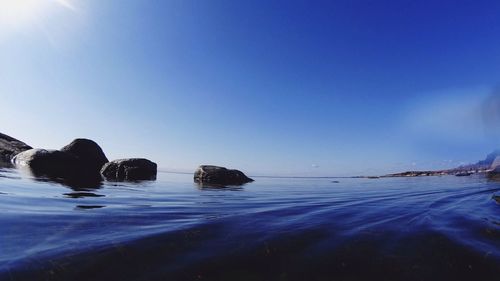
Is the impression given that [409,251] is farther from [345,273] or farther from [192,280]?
[192,280]

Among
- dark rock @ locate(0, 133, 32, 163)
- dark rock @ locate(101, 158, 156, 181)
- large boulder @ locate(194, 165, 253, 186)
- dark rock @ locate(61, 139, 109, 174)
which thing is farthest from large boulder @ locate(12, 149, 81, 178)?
large boulder @ locate(194, 165, 253, 186)

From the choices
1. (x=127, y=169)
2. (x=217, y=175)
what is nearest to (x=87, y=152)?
(x=127, y=169)

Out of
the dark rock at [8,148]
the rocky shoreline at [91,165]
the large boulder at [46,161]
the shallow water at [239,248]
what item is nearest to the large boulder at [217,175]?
the rocky shoreline at [91,165]

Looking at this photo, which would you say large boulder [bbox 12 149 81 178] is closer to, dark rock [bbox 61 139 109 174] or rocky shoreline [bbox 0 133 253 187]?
rocky shoreline [bbox 0 133 253 187]

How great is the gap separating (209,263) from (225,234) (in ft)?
3.79

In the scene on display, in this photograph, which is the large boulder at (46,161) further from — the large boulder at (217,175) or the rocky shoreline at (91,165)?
the large boulder at (217,175)

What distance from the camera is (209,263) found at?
107 inches

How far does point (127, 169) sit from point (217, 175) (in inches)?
249

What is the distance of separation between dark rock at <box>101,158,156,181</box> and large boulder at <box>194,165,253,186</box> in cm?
374

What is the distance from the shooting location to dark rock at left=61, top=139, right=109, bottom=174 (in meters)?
20.6

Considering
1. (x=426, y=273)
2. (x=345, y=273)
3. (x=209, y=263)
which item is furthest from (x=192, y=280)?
(x=426, y=273)

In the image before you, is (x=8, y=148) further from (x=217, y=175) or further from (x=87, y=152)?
(x=217, y=175)

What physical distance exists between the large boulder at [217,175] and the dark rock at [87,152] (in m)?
7.92

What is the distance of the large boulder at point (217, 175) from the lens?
→ 756 inches
